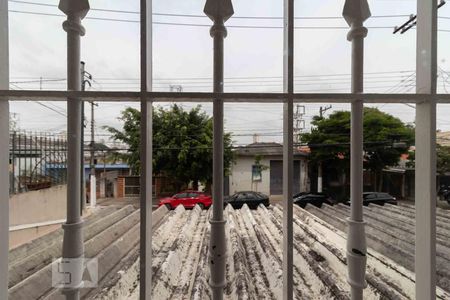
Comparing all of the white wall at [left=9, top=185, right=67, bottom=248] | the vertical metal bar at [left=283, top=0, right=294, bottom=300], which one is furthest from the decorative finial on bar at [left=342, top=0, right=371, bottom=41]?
the white wall at [left=9, top=185, right=67, bottom=248]

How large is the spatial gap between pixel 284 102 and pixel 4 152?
2.10 ft

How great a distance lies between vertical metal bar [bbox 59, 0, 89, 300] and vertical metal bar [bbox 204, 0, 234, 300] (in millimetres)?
279

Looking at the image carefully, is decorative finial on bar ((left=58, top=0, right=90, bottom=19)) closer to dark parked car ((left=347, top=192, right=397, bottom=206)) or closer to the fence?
the fence

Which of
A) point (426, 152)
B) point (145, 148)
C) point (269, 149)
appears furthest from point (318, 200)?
point (145, 148)

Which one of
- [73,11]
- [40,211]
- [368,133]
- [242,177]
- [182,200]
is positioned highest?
[73,11]

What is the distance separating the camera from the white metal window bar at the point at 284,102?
0.55 m

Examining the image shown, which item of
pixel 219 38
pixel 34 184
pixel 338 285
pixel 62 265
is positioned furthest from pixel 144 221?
pixel 34 184

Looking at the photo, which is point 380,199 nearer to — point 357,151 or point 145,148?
point 357,151

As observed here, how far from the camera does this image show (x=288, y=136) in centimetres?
57

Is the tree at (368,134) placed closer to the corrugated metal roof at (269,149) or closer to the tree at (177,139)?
the corrugated metal roof at (269,149)

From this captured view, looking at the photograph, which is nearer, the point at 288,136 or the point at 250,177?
the point at 288,136

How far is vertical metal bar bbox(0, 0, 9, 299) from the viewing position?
1.85ft

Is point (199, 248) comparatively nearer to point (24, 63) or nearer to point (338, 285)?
point (338, 285)

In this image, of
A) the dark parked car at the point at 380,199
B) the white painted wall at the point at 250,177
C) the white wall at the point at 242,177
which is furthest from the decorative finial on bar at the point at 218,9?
the dark parked car at the point at 380,199
